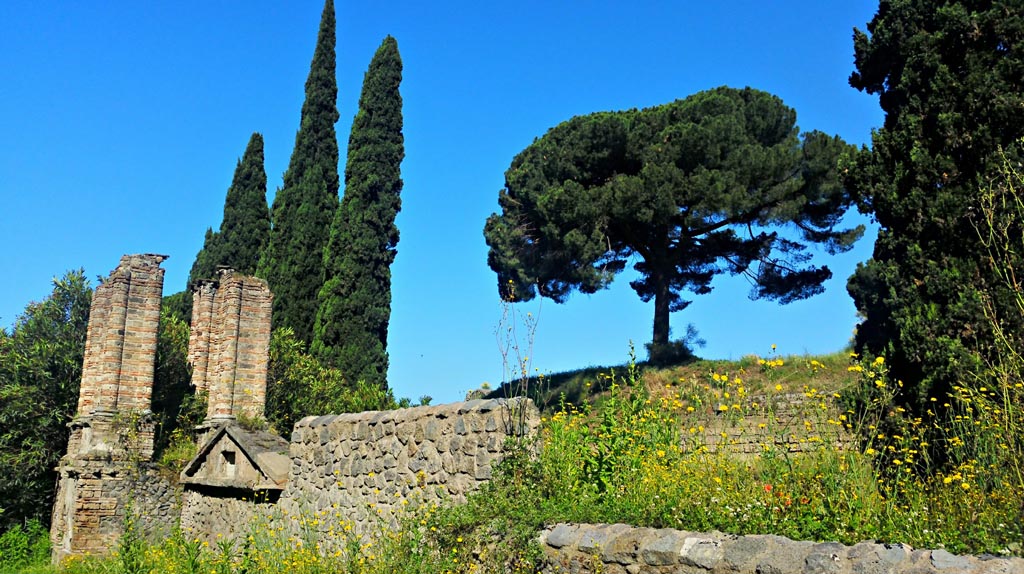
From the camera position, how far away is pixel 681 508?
17.5 ft

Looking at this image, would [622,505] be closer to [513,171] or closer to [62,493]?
[62,493]

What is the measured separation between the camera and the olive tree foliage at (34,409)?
1498cm

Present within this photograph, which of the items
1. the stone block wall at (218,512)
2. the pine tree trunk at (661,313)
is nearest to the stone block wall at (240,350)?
the stone block wall at (218,512)

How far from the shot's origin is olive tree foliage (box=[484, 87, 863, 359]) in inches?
929

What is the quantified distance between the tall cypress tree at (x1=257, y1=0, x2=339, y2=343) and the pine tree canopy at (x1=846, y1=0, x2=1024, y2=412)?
1833 cm

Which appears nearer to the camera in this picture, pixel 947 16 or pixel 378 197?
pixel 947 16

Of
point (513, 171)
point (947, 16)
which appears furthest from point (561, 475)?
point (513, 171)

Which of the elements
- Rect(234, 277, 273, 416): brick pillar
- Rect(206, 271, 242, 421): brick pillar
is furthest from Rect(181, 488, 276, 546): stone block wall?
Rect(234, 277, 273, 416): brick pillar

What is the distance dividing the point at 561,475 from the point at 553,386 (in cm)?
2069

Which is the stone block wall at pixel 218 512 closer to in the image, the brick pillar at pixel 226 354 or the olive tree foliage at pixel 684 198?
the brick pillar at pixel 226 354

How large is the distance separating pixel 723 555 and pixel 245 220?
87.5 feet

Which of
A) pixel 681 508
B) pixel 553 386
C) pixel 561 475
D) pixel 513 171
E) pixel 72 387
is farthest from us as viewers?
pixel 513 171

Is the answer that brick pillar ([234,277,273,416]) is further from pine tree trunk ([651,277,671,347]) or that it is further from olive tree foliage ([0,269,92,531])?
pine tree trunk ([651,277,671,347])

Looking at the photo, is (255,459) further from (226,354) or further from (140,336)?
(140,336)
